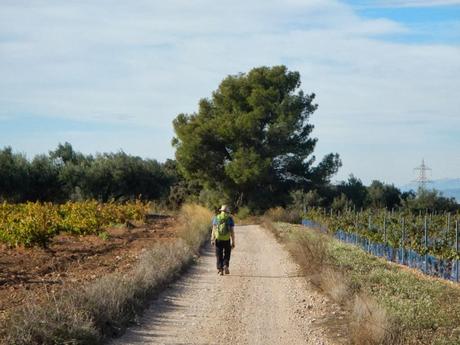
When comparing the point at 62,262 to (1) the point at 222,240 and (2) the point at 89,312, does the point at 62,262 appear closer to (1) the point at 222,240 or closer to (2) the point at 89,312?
(1) the point at 222,240

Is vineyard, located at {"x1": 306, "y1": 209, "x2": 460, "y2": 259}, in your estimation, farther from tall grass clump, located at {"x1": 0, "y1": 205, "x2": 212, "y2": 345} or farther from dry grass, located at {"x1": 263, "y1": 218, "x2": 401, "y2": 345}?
tall grass clump, located at {"x1": 0, "y1": 205, "x2": 212, "y2": 345}

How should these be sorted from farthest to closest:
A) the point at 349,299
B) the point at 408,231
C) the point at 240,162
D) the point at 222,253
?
the point at 240,162, the point at 408,231, the point at 222,253, the point at 349,299

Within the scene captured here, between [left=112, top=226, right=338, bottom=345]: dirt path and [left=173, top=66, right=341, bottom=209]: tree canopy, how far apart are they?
97.9ft

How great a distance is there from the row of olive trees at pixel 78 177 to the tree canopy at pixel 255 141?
365 cm

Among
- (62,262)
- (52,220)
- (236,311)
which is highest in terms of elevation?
(52,220)

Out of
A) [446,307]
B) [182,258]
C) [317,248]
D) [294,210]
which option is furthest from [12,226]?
[294,210]

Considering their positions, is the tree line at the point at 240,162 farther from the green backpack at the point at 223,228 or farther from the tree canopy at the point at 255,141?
the green backpack at the point at 223,228

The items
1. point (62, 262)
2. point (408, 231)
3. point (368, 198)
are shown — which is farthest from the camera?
point (368, 198)

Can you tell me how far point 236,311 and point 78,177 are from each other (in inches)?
1484

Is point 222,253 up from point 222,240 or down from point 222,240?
down

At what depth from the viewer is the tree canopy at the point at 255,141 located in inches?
1897

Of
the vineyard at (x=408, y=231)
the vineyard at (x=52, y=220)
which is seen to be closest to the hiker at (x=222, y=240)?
the vineyard at (x=52, y=220)

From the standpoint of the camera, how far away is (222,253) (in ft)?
56.2

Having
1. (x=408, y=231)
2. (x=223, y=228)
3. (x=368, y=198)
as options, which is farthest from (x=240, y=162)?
(x=223, y=228)
